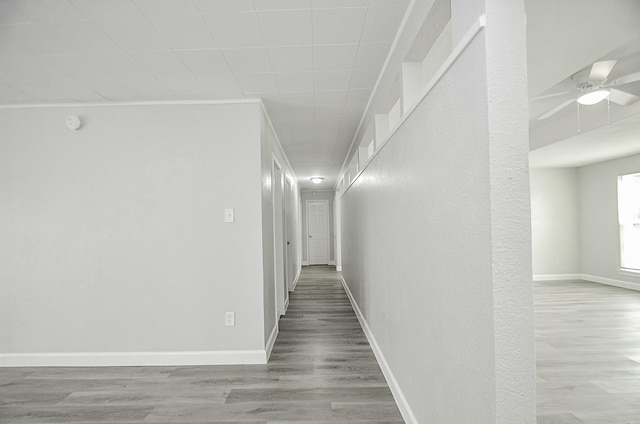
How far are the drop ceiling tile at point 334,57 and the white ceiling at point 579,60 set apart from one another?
1.04 metres

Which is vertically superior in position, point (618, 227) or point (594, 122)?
point (594, 122)

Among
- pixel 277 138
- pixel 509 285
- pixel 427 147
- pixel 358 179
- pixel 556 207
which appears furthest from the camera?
pixel 556 207

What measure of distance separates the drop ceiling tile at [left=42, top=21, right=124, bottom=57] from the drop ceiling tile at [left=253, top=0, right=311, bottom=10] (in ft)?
3.24

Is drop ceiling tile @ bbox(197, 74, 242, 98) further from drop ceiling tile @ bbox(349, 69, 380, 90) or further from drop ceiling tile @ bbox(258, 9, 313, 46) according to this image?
drop ceiling tile @ bbox(349, 69, 380, 90)

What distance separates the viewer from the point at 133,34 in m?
2.08

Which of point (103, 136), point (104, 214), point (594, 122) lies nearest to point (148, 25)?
point (103, 136)

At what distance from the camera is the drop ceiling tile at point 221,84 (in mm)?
2707

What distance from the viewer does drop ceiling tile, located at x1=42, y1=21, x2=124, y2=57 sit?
1975 mm

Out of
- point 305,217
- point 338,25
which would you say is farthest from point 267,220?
point 305,217

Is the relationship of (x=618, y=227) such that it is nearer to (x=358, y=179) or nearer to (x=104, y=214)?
(x=358, y=179)

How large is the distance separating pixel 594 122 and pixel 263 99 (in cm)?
399

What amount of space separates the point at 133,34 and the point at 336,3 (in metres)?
1.24

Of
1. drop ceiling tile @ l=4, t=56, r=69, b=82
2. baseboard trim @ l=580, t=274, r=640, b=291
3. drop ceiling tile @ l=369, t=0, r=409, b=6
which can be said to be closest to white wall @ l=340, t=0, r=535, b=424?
drop ceiling tile @ l=369, t=0, r=409, b=6

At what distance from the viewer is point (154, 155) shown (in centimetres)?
317
